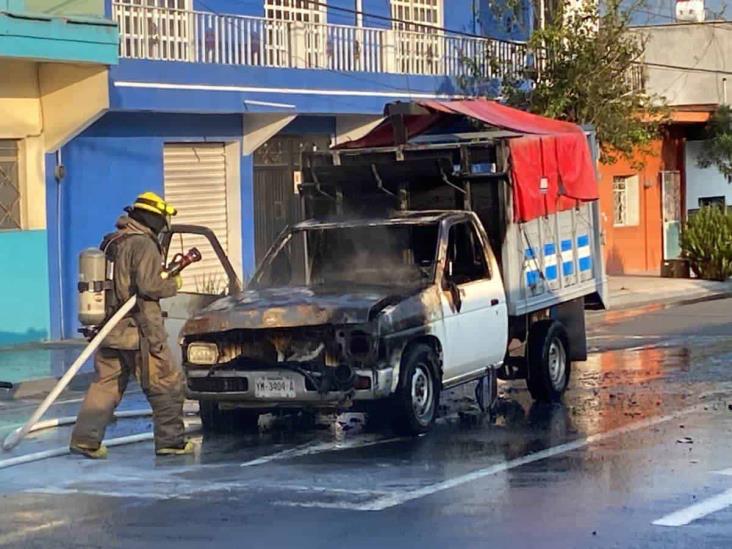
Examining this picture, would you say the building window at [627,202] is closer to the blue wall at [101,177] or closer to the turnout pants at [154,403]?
the blue wall at [101,177]

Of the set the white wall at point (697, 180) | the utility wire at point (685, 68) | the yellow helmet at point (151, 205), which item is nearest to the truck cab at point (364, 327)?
the yellow helmet at point (151, 205)

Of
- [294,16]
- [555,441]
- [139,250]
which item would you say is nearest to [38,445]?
[139,250]

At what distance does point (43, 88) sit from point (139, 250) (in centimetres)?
984

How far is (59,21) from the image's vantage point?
1803cm

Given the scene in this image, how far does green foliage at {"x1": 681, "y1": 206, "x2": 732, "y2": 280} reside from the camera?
30.2 meters

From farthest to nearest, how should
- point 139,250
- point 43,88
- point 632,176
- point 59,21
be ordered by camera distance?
point 632,176 → point 43,88 → point 59,21 → point 139,250

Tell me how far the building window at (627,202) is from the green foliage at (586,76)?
8532mm

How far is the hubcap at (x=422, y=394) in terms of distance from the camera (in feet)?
36.4

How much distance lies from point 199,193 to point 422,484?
45.2 ft

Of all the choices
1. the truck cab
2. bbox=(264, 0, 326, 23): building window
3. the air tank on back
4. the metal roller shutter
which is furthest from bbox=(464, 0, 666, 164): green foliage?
the air tank on back

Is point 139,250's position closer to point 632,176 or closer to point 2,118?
point 2,118

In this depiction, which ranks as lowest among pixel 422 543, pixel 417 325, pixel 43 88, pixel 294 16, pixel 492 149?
pixel 422 543

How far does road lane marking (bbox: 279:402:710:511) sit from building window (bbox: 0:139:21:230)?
10137mm

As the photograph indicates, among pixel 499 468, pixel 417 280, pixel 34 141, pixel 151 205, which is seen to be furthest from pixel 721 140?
pixel 499 468
